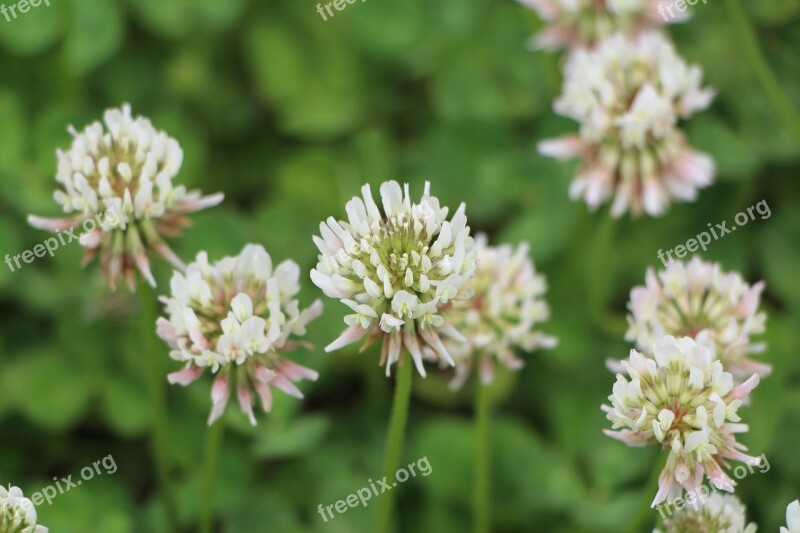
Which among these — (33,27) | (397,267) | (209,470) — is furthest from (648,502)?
(33,27)

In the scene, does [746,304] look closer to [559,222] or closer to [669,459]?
[669,459]

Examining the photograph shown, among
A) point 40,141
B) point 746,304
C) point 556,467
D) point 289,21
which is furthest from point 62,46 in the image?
point 746,304

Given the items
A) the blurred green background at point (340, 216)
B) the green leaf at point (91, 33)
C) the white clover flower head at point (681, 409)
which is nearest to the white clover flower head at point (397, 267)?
the white clover flower head at point (681, 409)

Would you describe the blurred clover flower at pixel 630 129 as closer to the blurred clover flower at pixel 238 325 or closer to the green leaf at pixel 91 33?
the blurred clover flower at pixel 238 325

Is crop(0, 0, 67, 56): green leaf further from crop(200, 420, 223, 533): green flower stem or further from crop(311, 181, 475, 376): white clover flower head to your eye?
crop(311, 181, 475, 376): white clover flower head

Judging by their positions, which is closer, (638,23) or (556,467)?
(556,467)

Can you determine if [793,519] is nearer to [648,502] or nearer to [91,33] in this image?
[648,502]
